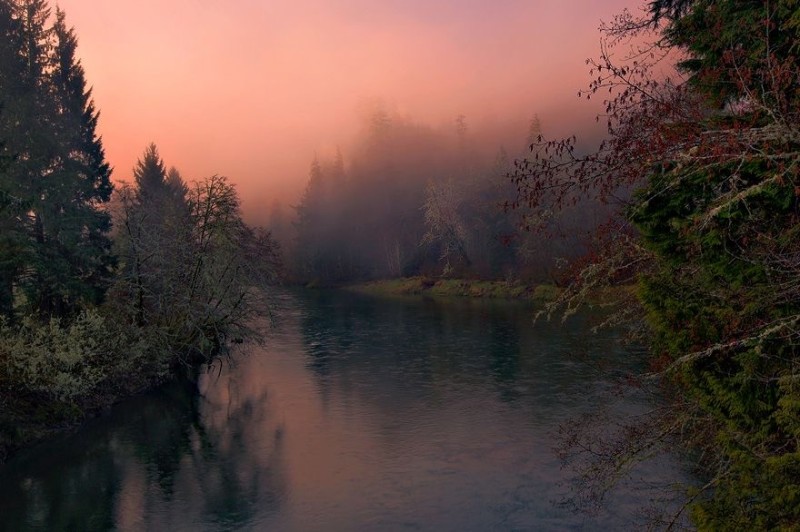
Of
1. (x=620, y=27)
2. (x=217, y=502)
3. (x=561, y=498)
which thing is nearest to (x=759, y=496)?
(x=620, y=27)

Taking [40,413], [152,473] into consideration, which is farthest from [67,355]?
[152,473]

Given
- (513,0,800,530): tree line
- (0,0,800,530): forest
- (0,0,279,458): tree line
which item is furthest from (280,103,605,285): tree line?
(513,0,800,530): tree line

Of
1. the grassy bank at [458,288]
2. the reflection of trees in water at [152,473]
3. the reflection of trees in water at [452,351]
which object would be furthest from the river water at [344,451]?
the grassy bank at [458,288]

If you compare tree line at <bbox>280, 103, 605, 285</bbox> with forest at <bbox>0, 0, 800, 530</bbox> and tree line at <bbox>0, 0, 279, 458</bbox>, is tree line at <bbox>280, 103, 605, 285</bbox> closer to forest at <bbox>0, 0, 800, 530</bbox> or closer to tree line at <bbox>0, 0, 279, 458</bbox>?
forest at <bbox>0, 0, 800, 530</bbox>

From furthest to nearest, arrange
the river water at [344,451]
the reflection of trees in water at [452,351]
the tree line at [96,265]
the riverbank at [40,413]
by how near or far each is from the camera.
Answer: the reflection of trees in water at [452,351] → the tree line at [96,265] → the riverbank at [40,413] → the river water at [344,451]

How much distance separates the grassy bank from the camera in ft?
232

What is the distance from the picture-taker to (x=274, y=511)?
19.1 m

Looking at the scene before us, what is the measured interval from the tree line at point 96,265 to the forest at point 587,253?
0.16 meters

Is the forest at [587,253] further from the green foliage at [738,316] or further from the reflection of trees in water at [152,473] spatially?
the reflection of trees in water at [152,473]

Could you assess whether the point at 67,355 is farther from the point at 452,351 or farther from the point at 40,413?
the point at 452,351

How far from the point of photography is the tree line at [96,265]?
3088 cm

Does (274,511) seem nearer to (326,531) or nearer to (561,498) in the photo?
(326,531)

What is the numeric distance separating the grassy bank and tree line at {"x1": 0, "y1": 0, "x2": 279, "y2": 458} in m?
36.8

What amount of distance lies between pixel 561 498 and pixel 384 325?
124 ft
